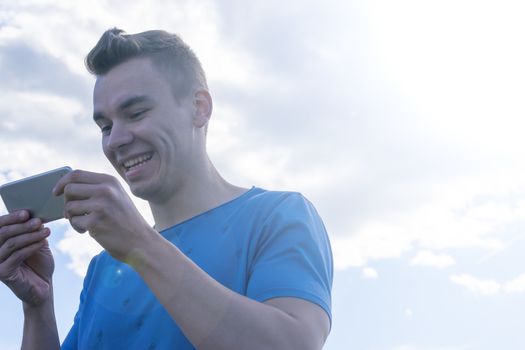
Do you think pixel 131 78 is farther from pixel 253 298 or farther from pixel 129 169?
pixel 253 298

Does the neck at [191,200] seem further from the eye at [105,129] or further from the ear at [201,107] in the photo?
the eye at [105,129]

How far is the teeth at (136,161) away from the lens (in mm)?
4227

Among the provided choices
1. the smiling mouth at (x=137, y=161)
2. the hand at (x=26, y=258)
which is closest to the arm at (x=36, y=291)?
the hand at (x=26, y=258)

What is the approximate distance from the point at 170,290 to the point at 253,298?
0.56 meters

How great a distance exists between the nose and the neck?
46 cm

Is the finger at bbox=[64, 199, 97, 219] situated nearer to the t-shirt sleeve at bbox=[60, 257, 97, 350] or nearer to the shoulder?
the shoulder

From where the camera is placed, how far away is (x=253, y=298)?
11.0 ft

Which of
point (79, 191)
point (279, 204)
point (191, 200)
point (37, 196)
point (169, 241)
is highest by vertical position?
point (191, 200)

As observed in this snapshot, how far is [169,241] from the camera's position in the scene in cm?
362

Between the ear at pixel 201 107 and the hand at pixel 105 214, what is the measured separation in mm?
1693

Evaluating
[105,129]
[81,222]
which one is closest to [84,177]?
[81,222]

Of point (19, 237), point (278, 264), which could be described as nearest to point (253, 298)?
point (278, 264)

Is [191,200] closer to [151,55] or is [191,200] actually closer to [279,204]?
[279,204]

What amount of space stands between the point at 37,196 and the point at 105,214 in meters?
1.14
